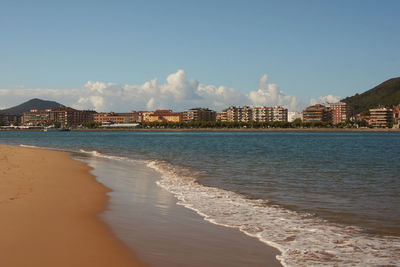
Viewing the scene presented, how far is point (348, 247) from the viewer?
6625 millimetres

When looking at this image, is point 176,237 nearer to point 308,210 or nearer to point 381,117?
point 308,210

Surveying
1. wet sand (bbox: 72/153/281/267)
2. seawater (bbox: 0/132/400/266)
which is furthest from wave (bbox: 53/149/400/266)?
wet sand (bbox: 72/153/281/267)

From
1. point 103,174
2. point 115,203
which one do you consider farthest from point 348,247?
point 103,174

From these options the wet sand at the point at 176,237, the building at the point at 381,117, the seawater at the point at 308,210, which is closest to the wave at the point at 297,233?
the seawater at the point at 308,210

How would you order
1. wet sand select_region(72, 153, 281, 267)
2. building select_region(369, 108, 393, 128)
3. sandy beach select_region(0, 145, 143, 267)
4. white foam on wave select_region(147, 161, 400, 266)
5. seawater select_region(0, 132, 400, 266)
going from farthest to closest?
building select_region(369, 108, 393, 128) < seawater select_region(0, 132, 400, 266) < white foam on wave select_region(147, 161, 400, 266) < wet sand select_region(72, 153, 281, 267) < sandy beach select_region(0, 145, 143, 267)

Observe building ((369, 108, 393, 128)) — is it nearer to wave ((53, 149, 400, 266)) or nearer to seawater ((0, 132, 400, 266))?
seawater ((0, 132, 400, 266))

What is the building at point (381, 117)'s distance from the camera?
188m

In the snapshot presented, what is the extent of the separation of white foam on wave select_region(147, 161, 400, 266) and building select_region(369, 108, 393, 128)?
194348mm

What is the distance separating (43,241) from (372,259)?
507 cm

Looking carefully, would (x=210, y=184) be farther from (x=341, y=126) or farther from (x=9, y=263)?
(x=341, y=126)

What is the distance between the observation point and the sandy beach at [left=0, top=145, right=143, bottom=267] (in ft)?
17.9

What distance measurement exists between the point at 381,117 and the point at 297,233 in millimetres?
200769

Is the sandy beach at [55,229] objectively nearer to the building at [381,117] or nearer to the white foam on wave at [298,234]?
the white foam on wave at [298,234]

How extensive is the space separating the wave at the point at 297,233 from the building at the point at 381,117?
194 m
